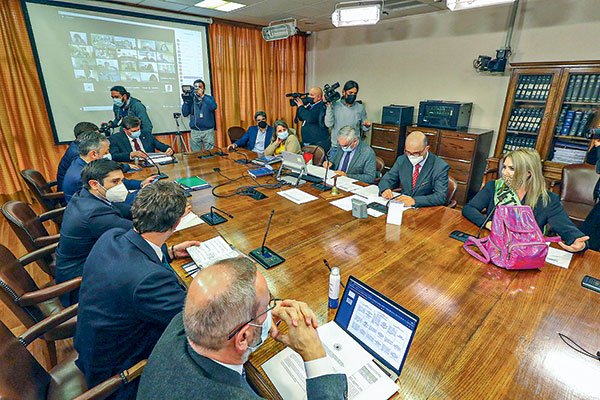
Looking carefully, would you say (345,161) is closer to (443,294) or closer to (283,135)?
(283,135)

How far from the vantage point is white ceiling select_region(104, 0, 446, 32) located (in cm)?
408

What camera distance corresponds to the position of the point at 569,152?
141 inches

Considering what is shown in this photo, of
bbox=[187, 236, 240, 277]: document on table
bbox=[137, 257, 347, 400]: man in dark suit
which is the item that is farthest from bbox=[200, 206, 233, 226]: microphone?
bbox=[137, 257, 347, 400]: man in dark suit

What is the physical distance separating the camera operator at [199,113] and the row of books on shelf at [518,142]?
4267 mm

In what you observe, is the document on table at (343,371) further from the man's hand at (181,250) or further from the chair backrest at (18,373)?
the man's hand at (181,250)

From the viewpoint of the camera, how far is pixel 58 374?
125 cm

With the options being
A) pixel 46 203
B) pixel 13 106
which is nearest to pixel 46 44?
pixel 13 106

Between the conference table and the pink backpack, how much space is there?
6cm

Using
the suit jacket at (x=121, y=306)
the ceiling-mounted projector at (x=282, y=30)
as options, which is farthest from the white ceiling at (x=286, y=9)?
the suit jacket at (x=121, y=306)

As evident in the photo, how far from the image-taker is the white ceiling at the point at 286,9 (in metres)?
4.08

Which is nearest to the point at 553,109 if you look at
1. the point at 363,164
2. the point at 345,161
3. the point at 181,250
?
the point at 363,164

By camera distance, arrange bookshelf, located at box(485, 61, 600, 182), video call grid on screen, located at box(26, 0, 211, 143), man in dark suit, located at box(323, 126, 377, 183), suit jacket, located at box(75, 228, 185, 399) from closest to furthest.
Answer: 1. suit jacket, located at box(75, 228, 185, 399)
2. man in dark suit, located at box(323, 126, 377, 183)
3. bookshelf, located at box(485, 61, 600, 182)
4. video call grid on screen, located at box(26, 0, 211, 143)

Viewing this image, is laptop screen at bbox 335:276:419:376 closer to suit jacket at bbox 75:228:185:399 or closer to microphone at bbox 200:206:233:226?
suit jacket at bbox 75:228:185:399

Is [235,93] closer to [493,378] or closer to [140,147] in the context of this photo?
[140,147]
